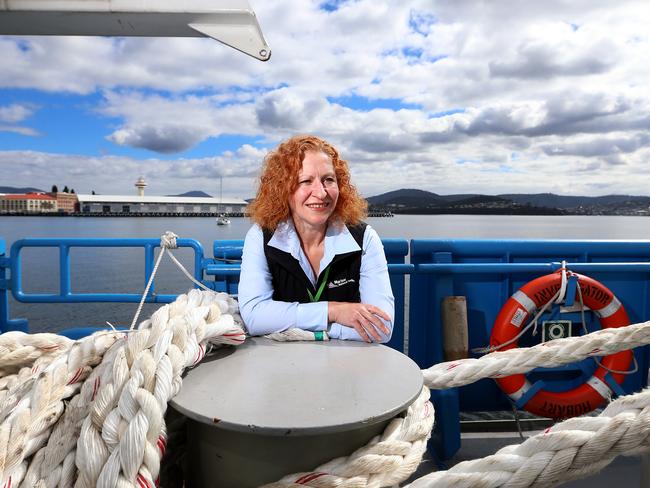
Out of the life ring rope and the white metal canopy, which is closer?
the white metal canopy

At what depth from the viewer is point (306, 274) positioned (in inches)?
68.7

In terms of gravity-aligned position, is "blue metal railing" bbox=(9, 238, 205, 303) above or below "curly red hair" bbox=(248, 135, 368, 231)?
below

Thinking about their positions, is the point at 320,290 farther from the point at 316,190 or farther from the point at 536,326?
the point at 536,326

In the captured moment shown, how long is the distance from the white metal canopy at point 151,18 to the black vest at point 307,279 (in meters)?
1.83

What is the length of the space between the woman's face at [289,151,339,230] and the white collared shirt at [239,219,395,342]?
10cm

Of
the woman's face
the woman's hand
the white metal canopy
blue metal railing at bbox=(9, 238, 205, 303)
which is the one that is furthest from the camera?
blue metal railing at bbox=(9, 238, 205, 303)

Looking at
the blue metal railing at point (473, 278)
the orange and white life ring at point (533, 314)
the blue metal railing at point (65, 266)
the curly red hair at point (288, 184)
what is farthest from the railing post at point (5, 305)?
the orange and white life ring at point (533, 314)

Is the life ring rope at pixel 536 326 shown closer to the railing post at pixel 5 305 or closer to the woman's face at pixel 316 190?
the woman's face at pixel 316 190

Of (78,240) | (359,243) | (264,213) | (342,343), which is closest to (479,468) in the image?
(342,343)

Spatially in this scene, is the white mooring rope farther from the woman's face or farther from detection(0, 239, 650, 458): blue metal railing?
detection(0, 239, 650, 458): blue metal railing

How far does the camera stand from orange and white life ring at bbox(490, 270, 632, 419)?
126 inches

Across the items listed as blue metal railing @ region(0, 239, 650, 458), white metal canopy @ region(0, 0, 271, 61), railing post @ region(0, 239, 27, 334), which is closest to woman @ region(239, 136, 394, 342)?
blue metal railing @ region(0, 239, 650, 458)

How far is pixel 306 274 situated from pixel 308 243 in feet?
0.41

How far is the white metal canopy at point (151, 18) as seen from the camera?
9.61ft
